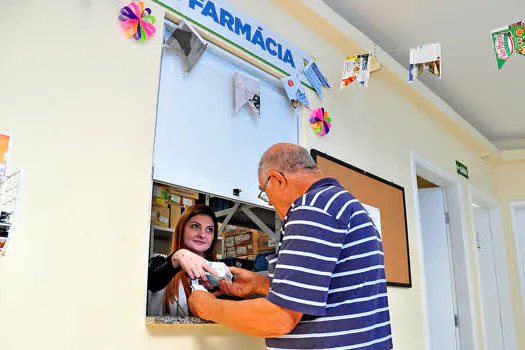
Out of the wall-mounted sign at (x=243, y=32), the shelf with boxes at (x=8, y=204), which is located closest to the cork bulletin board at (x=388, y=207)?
the wall-mounted sign at (x=243, y=32)

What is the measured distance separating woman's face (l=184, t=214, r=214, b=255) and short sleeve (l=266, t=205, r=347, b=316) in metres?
0.74

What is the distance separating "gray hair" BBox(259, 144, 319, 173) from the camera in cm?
155

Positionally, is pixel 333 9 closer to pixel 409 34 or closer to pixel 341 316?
pixel 409 34

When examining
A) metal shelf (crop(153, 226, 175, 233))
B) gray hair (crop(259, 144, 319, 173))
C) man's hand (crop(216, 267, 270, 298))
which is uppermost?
gray hair (crop(259, 144, 319, 173))

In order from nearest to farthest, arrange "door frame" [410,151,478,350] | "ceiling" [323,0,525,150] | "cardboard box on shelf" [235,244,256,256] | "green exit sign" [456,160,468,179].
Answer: "cardboard box on shelf" [235,244,256,256]
"ceiling" [323,0,525,150]
"door frame" [410,151,478,350]
"green exit sign" [456,160,468,179]

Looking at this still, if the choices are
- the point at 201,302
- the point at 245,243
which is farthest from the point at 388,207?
the point at 201,302

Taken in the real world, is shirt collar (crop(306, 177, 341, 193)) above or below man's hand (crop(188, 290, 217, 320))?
above

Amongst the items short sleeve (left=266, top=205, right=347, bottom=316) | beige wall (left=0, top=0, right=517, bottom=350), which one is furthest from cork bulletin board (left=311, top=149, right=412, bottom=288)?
short sleeve (left=266, top=205, right=347, bottom=316)

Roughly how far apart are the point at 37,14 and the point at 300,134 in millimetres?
1339

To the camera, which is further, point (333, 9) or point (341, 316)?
point (333, 9)

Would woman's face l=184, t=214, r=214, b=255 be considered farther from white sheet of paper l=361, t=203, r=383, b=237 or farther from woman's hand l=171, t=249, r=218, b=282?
white sheet of paper l=361, t=203, r=383, b=237

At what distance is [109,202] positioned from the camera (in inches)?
59.6

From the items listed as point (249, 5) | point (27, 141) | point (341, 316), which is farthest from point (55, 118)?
point (249, 5)

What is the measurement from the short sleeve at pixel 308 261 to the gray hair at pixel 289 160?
248 millimetres
